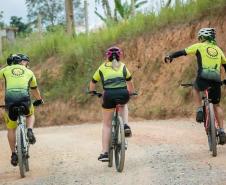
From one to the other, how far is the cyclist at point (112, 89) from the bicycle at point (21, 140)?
117 centimetres

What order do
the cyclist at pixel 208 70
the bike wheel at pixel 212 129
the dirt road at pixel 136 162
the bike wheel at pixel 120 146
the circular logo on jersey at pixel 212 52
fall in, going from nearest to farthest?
the dirt road at pixel 136 162 → the bike wheel at pixel 120 146 → the bike wheel at pixel 212 129 → the cyclist at pixel 208 70 → the circular logo on jersey at pixel 212 52

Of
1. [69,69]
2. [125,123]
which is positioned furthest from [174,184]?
[69,69]

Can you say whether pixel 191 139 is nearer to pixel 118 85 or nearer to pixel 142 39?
pixel 118 85

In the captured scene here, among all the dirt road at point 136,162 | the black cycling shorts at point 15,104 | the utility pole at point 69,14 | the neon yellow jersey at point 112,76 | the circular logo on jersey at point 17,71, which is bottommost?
the dirt road at point 136,162

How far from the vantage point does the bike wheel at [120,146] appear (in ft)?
29.8

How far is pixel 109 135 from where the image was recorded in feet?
31.5

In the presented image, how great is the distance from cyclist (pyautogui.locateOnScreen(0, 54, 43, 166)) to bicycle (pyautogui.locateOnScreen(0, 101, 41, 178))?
0.24 feet

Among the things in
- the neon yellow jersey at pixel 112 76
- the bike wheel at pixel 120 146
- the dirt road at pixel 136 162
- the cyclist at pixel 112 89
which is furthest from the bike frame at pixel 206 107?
the bike wheel at pixel 120 146

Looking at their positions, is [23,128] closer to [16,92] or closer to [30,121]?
[30,121]

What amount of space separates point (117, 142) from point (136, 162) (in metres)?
0.76

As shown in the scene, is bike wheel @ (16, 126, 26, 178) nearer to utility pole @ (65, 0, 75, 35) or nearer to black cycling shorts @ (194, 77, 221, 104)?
black cycling shorts @ (194, 77, 221, 104)

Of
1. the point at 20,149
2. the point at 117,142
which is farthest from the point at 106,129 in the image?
the point at 20,149

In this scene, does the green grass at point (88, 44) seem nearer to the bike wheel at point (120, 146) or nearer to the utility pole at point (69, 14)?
the utility pole at point (69, 14)

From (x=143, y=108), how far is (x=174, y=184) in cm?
1071
